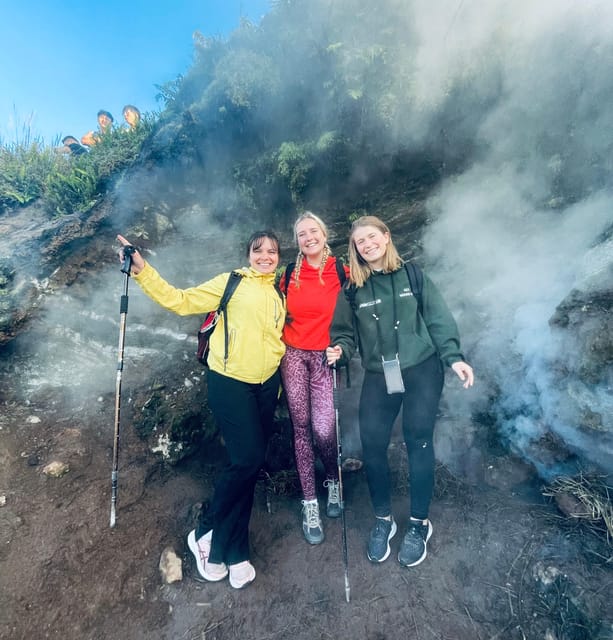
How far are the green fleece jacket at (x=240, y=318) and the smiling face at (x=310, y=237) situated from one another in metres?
0.65

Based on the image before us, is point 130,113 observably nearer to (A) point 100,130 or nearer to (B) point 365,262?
(A) point 100,130

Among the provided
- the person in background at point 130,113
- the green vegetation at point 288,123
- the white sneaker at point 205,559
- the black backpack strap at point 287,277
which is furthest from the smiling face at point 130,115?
the white sneaker at point 205,559

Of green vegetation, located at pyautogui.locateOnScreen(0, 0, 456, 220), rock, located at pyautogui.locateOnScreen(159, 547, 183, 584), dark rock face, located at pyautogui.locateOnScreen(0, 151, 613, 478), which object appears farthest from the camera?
green vegetation, located at pyautogui.locateOnScreen(0, 0, 456, 220)

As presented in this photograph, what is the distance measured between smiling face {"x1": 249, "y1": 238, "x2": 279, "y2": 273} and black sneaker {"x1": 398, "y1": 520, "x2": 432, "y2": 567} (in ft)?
10.0

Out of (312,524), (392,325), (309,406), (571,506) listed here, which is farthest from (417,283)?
(312,524)

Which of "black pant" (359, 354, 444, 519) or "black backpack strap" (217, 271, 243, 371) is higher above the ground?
"black backpack strap" (217, 271, 243, 371)

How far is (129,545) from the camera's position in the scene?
3.99 metres

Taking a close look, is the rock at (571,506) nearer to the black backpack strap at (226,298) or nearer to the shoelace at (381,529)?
the shoelace at (381,529)

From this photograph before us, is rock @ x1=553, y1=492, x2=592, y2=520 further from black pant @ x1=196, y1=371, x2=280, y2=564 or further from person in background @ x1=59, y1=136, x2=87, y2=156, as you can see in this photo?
person in background @ x1=59, y1=136, x2=87, y2=156

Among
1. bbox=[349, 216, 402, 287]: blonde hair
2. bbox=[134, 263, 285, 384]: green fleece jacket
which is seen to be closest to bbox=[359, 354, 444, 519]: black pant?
bbox=[349, 216, 402, 287]: blonde hair

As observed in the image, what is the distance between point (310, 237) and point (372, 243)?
2.29 feet

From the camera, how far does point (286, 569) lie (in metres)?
3.75

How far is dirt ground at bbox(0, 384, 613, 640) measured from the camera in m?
3.06

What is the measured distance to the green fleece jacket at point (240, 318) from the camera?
138 inches
